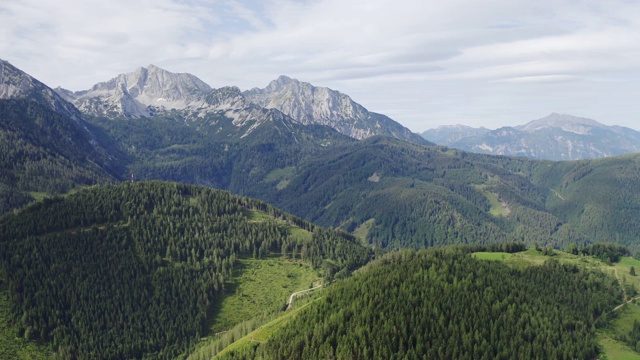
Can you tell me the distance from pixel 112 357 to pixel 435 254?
145 metres

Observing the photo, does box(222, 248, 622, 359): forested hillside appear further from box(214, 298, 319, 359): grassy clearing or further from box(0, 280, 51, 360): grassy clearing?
box(0, 280, 51, 360): grassy clearing

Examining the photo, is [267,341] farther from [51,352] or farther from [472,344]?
[51,352]

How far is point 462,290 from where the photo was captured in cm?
16225

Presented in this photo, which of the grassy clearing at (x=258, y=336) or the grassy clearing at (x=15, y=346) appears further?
the grassy clearing at (x=15, y=346)

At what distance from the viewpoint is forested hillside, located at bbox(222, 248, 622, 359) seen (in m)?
135

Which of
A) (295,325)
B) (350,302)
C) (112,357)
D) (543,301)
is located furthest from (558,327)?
(112,357)

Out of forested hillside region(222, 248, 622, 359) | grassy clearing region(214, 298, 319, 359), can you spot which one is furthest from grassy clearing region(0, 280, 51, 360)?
forested hillside region(222, 248, 622, 359)

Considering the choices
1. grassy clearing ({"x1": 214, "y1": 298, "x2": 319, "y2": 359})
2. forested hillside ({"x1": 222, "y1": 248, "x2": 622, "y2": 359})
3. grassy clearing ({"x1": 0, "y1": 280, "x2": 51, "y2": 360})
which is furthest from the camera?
grassy clearing ({"x1": 0, "y1": 280, "x2": 51, "y2": 360})

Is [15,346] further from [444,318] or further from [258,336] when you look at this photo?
[444,318]

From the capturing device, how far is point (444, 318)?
144500mm

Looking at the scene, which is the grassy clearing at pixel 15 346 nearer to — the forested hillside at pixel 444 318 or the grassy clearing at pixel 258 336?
the grassy clearing at pixel 258 336

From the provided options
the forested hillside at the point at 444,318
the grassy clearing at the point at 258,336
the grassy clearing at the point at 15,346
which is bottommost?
the grassy clearing at the point at 15,346

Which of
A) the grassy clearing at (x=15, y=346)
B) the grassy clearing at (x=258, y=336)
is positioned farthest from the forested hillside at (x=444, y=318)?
the grassy clearing at (x=15, y=346)

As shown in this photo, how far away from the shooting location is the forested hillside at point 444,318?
13462 cm
